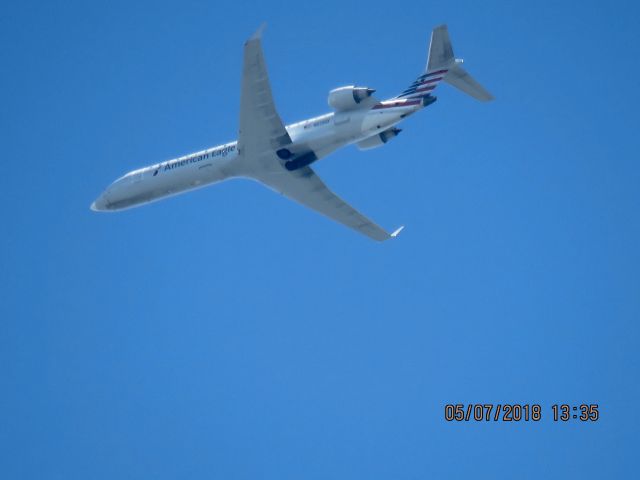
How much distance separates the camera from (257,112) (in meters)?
36.9

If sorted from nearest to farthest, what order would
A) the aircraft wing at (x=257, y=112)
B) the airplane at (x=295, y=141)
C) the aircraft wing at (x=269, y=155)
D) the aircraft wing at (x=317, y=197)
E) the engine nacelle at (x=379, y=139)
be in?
the aircraft wing at (x=257, y=112), the aircraft wing at (x=269, y=155), the airplane at (x=295, y=141), the engine nacelle at (x=379, y=139), the aircraft wing at (x=317, y=197)

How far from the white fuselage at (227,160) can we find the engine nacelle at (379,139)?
61.0 inches

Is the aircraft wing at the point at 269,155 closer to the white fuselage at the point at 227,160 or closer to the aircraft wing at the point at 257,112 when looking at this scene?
the aircraft wing at the point at 257,112

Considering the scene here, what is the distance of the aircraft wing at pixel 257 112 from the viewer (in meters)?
35.5

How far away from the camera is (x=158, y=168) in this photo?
4172 centimetres

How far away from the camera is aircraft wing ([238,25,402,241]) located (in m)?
35.9

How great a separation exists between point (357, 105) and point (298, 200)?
6.65 metres

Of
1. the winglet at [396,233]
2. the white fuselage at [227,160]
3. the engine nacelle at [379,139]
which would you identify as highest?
the white fuselage at [227,160]

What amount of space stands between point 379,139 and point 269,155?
4876 mm

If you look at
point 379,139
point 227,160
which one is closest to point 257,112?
point 227,160

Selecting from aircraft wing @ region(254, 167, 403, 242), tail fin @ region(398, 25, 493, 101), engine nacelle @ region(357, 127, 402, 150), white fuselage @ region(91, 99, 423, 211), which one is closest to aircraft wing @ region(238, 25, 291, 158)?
white fuselage @ region(91, 99, 423, 211)

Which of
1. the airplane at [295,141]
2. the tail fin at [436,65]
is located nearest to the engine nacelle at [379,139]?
the airplane at [295,141]

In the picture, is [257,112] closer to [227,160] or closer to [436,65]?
[227,160]

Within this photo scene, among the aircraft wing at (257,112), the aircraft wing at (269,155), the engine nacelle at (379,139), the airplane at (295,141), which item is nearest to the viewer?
the aircraft wing at (257,112)
